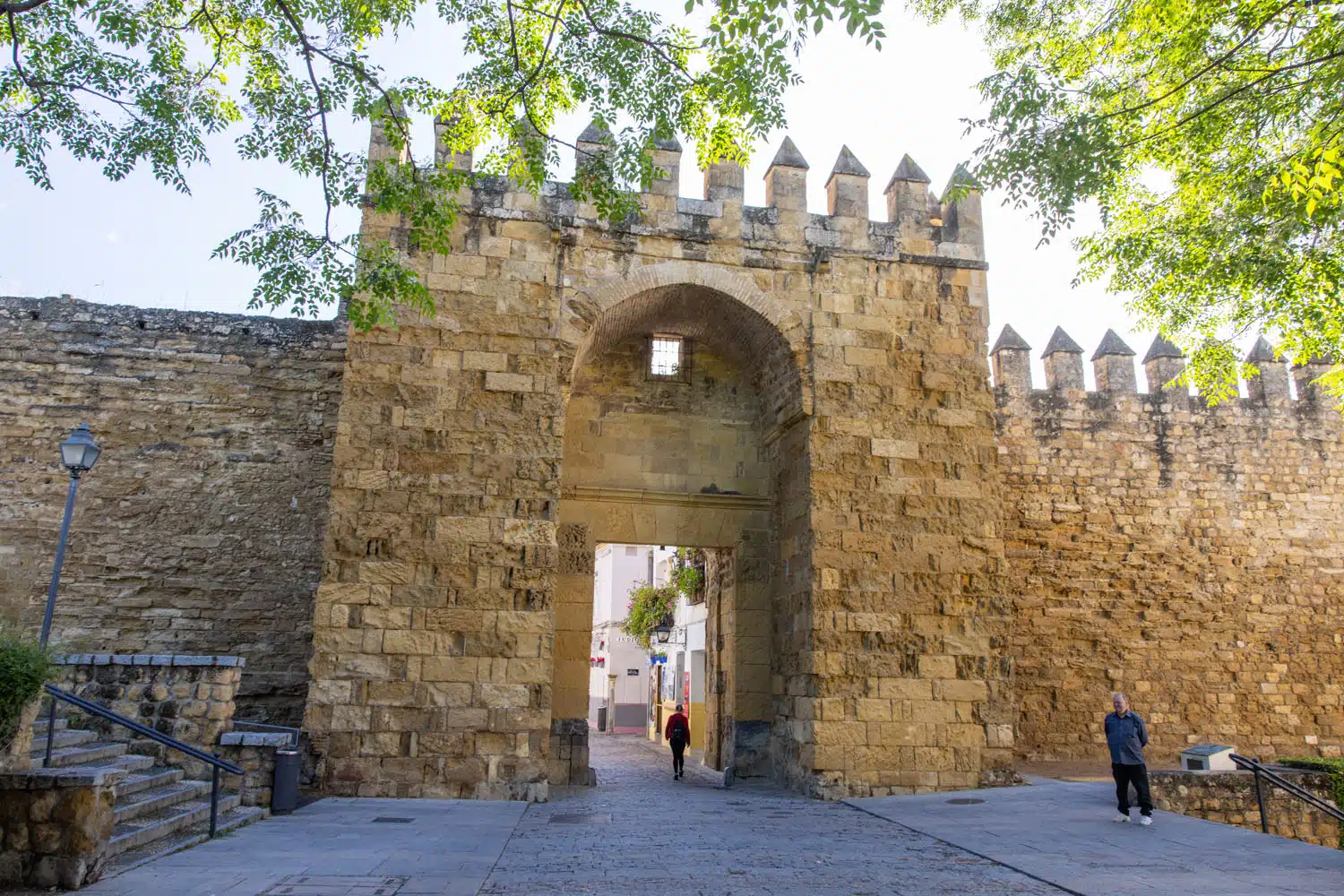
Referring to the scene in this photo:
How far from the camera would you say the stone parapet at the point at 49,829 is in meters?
4.09

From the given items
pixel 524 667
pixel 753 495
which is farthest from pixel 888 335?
pixel 524 667

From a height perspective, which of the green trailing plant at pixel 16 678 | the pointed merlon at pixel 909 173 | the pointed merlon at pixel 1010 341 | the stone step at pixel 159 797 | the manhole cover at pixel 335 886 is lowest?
the manhole cover at pixel 335 886

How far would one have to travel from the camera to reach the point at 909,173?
9922 millimetres

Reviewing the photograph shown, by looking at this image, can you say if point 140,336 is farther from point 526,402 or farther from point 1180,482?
point 1180,482

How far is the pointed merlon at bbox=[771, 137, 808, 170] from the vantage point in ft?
31.6

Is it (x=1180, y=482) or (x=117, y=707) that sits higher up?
(x=1180, y=482)

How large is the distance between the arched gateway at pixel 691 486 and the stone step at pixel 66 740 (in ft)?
5.69

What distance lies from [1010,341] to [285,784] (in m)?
10.4

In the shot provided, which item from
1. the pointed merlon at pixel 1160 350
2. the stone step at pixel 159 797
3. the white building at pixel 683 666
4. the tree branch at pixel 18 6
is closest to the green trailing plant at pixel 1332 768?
the pointed merlon at pixel 1160 350

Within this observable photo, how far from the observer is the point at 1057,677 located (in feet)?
38.4

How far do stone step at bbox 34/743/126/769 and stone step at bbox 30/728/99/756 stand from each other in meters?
0.04

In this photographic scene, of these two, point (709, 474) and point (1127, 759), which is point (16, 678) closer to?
point (709, 474)

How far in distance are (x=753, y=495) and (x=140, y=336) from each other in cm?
699

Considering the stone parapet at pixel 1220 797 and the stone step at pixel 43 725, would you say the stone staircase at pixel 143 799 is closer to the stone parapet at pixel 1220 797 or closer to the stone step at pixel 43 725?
the stone step at pixel 43 725
